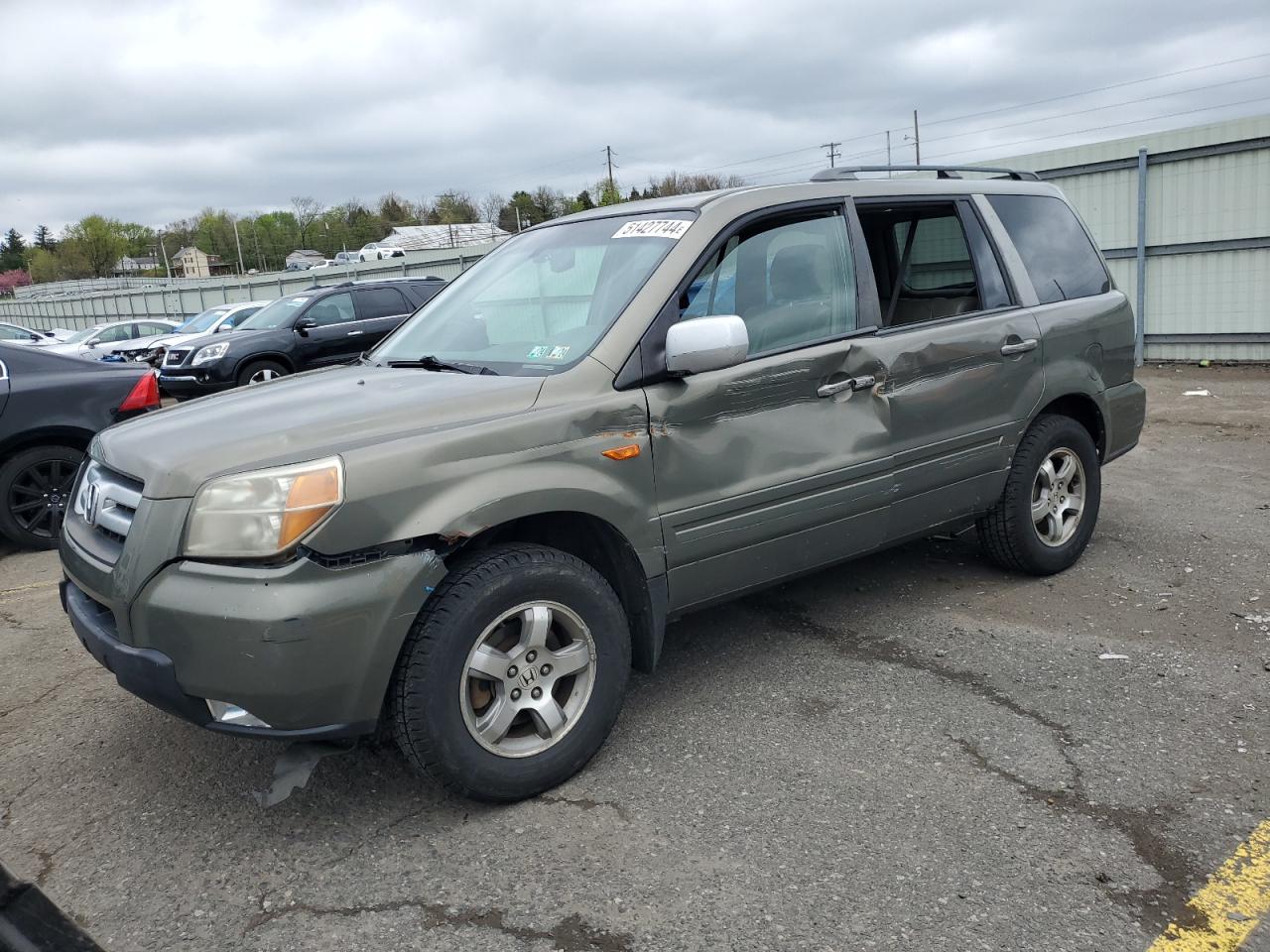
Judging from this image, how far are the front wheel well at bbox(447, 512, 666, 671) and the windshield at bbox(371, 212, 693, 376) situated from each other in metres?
0.51

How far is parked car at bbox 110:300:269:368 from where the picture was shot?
19.7 m

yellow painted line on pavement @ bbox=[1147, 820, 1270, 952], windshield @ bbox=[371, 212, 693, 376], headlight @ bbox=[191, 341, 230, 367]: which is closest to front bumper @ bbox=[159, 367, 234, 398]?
headlight @ bbox=[191, 341, 230, 367]

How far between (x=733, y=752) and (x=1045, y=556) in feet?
7.69

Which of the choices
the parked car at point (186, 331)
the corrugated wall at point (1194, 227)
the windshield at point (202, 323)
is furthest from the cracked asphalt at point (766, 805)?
the windshield at point (202, 323)

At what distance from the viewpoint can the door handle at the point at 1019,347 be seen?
4516 millimetres

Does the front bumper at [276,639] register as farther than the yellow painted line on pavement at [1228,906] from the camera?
Yes

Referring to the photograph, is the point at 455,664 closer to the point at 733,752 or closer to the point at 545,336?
the point at 733,752

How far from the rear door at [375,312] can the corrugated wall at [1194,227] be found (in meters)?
9.10

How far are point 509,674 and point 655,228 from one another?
5.73 ft

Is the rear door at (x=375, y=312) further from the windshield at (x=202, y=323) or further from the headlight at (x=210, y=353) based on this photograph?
the windshield at (x=202, y=323)

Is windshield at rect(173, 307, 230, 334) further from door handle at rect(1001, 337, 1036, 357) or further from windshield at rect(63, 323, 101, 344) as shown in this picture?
door handle at rect(1001, 337, 1036, 357)

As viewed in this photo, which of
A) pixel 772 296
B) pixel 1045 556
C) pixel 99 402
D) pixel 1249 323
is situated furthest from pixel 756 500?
pixel 1249 323

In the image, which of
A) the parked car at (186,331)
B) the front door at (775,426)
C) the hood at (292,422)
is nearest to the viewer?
the hood at (292,422)

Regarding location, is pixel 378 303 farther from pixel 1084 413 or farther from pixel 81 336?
pixel 81 336
